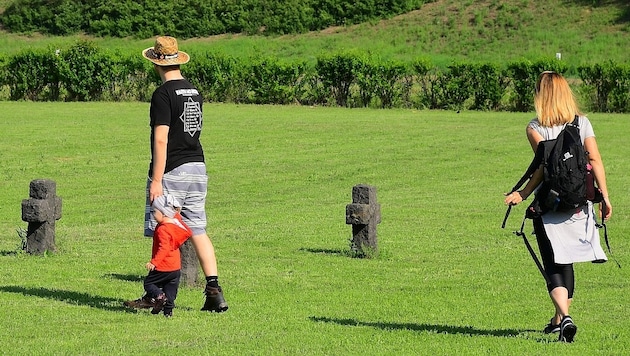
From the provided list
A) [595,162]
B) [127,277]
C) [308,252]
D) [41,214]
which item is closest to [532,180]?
[595,162]

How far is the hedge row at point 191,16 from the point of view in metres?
67.6

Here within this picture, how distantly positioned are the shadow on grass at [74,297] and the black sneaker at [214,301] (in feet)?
1.92

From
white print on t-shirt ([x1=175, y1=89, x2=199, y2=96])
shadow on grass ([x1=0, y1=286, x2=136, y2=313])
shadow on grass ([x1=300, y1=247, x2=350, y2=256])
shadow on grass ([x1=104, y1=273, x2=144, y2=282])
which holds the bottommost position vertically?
shadow on grass ([x1=300, y1=247, x2=350, y2=256])

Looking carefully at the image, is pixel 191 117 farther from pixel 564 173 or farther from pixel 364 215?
pixel 364 215

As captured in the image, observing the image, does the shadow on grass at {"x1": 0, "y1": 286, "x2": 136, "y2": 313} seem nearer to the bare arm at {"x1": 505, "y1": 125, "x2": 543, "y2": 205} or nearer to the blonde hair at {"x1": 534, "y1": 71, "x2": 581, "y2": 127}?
the bare arm at {"x1": 505, "y1": 125, "x2": 543, "y2": 205}

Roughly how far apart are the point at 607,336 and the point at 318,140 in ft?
63.3

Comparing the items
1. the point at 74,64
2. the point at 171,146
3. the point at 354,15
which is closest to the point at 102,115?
the point at 74,64

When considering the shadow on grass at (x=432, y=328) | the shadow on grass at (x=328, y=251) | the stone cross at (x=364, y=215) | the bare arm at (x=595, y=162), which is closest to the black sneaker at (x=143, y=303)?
the shadow on grass at (x=432, y=328)

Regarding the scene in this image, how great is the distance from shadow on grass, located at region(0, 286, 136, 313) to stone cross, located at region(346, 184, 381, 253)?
3477mm

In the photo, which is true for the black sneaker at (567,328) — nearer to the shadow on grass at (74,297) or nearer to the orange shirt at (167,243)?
the orange shirt at (167,243)

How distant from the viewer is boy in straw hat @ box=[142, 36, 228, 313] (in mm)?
8797

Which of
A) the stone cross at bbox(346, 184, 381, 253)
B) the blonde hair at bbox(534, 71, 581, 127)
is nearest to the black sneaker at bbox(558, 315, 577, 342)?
the blonde hair at bbox(534, 71, 581, 127)

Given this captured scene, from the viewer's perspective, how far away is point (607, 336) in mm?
8477

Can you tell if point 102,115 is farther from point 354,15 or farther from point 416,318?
point 354,15
